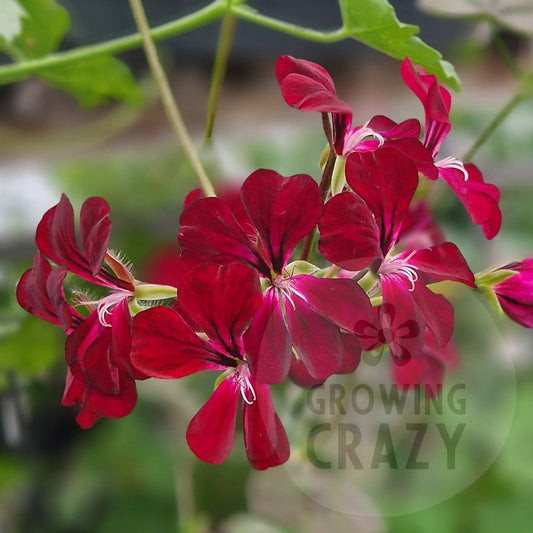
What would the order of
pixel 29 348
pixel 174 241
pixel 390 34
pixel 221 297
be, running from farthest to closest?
pixel 174 241, pixel 29 348, pixel 390 34, pixel 221 297

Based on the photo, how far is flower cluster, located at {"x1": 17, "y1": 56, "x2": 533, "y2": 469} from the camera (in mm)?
247

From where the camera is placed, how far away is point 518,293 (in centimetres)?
29

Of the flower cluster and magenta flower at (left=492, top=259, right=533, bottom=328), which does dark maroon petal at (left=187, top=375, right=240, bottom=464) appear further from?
magenta flower at (left=492, top=259, right=533, bottom=328)

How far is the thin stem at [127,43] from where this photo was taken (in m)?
0.39

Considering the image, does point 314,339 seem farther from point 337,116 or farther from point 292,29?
point 292,29

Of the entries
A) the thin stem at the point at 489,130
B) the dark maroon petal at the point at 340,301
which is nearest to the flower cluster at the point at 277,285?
the dark maroon petal at the point at 340,301

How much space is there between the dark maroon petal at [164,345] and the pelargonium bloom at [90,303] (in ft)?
0.04

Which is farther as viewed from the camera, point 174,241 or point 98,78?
point 174,241

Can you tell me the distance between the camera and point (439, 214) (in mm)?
861

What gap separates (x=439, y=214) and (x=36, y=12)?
52cm

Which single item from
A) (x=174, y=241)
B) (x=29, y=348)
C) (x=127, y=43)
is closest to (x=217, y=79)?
(x=127, y=43)

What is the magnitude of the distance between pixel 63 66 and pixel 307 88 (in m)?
0.26

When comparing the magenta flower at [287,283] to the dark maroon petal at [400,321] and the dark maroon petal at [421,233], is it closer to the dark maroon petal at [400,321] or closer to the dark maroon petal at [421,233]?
the dark maroon petal at [400,321]

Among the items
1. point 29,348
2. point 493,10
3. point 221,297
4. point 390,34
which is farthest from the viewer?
point 29,348
